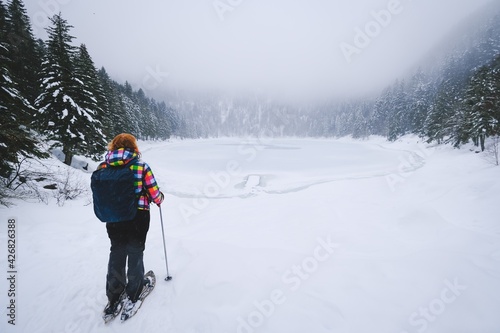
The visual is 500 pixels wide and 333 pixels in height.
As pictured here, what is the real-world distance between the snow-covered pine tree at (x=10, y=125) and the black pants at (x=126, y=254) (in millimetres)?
5871

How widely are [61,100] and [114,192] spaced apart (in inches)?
643

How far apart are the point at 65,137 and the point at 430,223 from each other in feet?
66.4

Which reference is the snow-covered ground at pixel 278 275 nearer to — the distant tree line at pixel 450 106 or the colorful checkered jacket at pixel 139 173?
the colorful checkered jacket at pixel 139 173

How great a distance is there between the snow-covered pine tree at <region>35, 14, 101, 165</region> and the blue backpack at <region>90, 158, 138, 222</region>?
1549 centimetres

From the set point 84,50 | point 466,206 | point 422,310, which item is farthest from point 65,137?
point 466,206

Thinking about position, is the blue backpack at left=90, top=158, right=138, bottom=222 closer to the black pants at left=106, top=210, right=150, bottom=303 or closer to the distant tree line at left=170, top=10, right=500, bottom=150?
the black pants at left=106, top=210, right=150, bottom=303

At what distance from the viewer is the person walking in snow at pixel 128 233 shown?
274 cm

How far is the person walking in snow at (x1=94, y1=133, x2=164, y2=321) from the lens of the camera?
2744mm

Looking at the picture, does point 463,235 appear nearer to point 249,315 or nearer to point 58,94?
point 249,315

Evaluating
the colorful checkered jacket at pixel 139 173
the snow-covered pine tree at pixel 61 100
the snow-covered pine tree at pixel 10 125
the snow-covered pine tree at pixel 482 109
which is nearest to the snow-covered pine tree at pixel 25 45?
the snow-covered pine tree at pixel 61 100

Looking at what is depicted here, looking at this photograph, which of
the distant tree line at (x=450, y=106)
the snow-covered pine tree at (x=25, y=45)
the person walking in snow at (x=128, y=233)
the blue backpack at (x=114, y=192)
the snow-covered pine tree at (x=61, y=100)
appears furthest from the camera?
the snow-covered pine tree at (x=25, y=45)

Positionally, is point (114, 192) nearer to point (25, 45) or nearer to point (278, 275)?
point (278, 275)

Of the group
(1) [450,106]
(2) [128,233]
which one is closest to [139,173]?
(2) [128,233]

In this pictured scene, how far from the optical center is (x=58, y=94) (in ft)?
44.5
